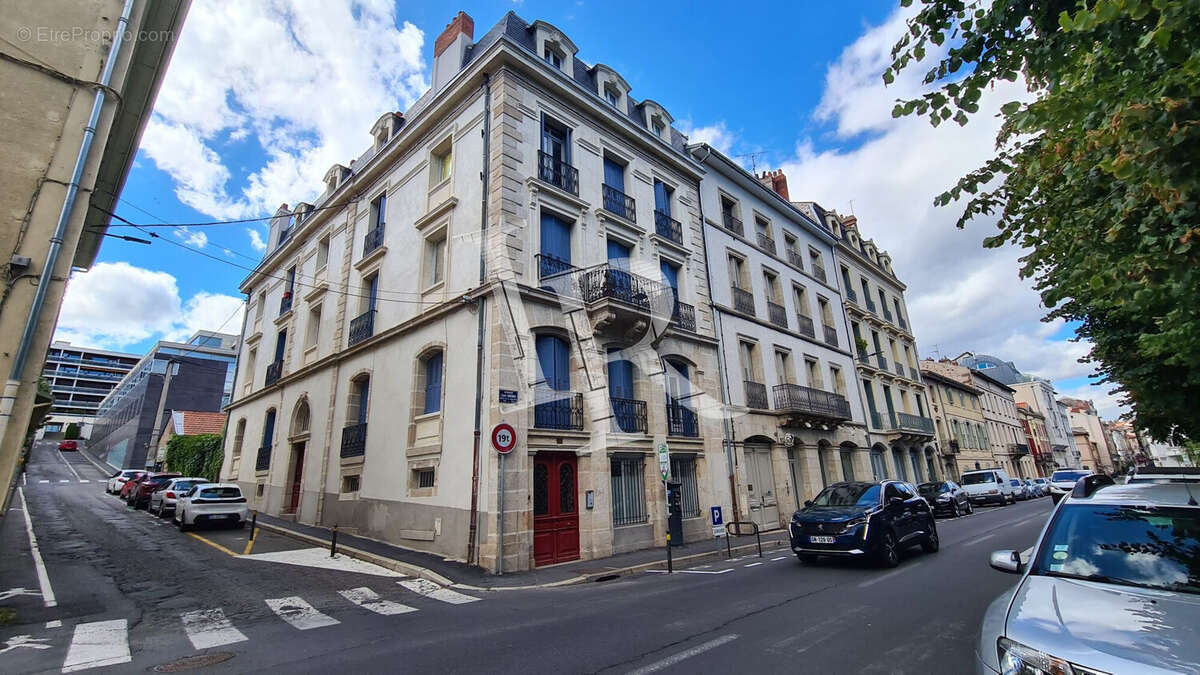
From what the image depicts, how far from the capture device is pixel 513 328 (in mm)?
11289

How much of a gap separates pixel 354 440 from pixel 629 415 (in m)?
8.26

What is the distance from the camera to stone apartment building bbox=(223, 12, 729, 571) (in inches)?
437

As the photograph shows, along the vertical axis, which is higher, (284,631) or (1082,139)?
(1082,139)

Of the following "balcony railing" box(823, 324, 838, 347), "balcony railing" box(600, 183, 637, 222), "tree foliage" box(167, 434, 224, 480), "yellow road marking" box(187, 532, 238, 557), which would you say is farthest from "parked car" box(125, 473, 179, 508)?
"balcony railing" box(823, 324, 838, 347)

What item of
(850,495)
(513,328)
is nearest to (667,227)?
(513,328)

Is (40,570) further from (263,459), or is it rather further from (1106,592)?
(1106,592)

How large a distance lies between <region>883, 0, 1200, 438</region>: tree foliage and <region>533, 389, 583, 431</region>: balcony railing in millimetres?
8234

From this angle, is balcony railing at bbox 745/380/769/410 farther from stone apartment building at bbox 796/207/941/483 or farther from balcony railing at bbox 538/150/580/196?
balcony railing at bbox 538/150/580/196

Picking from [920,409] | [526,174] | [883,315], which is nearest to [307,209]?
[526,174]

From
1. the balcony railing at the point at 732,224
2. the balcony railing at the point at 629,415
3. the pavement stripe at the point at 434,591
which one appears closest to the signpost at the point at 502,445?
the pavement stripe at the point at 434,591

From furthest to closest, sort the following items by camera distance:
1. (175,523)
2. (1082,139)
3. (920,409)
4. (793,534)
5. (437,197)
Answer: (920,409), (175,523), (437,197), (793,534), (1082,139)

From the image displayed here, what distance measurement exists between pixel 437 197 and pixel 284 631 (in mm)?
11496

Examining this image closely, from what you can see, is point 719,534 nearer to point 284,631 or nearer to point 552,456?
point 552,456

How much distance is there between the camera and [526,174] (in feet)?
41.7
